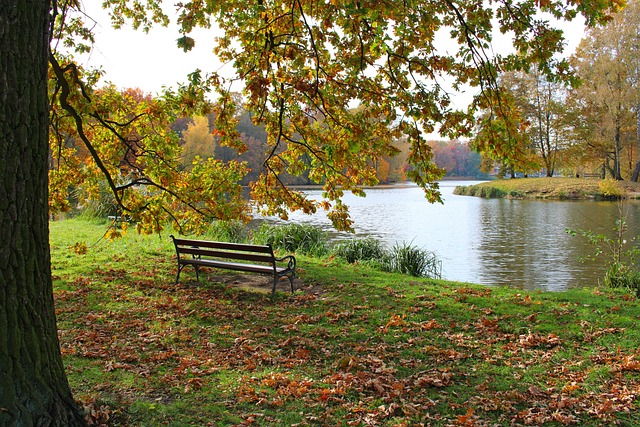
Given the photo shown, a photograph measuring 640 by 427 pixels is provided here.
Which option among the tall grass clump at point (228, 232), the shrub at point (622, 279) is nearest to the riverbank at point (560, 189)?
the shrub at point (622, 279)

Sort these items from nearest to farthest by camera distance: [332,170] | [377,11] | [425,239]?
[377,11], [332,170], [425,239]

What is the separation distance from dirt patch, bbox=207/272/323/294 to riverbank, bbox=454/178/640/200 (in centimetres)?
2929

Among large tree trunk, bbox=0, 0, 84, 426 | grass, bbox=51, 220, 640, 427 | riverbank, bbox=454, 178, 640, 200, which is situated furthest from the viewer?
riverbank, bbox=454, 178, 640, 200

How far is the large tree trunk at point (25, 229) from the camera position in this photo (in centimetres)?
251

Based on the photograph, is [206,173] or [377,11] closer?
[377,11]

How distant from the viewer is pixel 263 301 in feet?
21.8

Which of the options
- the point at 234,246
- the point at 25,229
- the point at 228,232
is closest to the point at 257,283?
the point at 234,246

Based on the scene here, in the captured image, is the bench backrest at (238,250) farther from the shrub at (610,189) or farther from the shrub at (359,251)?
the shrub at (610,189)

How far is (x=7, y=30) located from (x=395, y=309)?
4.91 meters

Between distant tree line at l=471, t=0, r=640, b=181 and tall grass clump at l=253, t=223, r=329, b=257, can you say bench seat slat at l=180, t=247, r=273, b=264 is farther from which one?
distant tree line at l=471, t=0, r=640, b=181

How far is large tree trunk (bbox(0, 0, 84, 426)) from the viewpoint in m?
2.51

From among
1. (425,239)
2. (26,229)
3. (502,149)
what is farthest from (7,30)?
(425,239)

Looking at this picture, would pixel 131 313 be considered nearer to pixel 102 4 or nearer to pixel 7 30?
pixel 7 30

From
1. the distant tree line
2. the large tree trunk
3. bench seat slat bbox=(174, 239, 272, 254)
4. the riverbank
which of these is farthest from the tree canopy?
the riverbank
